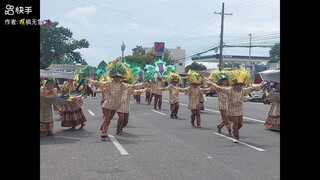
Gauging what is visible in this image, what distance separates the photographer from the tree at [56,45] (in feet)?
170

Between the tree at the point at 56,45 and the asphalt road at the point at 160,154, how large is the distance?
39838 millimetres

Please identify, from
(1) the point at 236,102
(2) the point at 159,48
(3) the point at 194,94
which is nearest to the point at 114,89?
(1) the point at 236,102

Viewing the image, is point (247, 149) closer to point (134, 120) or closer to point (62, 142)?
point (62, 142)

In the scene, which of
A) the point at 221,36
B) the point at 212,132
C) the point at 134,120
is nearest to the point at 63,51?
the point at 221,36

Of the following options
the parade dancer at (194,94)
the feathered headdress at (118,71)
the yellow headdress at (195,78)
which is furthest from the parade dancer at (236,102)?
the yellow headdress at (195,78)

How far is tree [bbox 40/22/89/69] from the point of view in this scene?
51.9 meters

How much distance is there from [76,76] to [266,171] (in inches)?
302

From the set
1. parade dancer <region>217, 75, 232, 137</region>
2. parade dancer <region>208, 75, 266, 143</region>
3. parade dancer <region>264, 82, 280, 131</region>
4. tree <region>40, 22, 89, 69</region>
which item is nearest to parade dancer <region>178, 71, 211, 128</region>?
parade dancer <region>217, 75, 232, 137</region>

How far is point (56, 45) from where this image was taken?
54.5 metres

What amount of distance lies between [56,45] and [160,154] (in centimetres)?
A: 4813

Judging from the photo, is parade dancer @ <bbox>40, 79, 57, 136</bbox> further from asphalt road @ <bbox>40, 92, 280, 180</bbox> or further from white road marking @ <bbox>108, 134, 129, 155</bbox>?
white road marking @ <bbox>108, 134, 129, 155</bbox>
